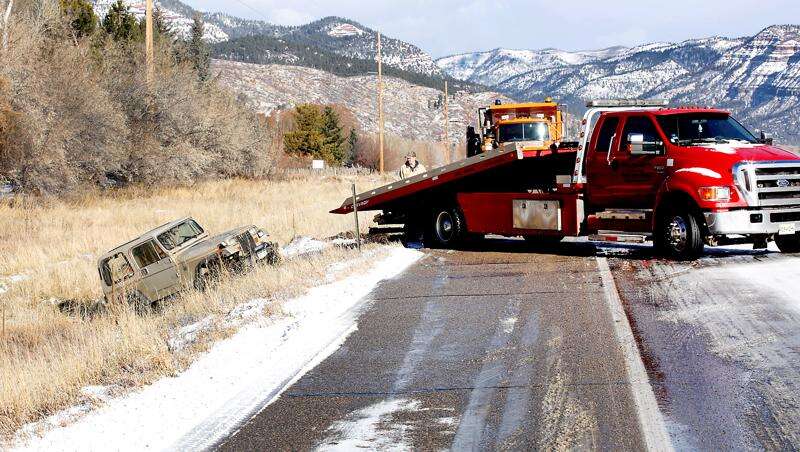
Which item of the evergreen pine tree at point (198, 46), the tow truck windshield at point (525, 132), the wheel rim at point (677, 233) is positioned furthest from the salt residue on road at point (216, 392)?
the evergreen pine tree at point (198, 46)

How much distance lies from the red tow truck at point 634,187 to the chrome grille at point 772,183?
0.05 ft

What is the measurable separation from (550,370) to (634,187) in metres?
7.81

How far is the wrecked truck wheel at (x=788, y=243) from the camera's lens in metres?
14.7

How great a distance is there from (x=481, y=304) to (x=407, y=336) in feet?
6.12

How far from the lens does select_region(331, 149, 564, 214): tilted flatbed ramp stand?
648 inches

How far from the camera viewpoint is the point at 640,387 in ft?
23.5

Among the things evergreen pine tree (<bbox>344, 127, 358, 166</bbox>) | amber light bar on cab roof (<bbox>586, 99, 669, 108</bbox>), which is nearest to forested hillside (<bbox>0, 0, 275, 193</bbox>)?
amber light bar on cab roof (<bbox>586, 99, 669, 108</bbox>)

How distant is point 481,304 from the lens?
36.6 feet

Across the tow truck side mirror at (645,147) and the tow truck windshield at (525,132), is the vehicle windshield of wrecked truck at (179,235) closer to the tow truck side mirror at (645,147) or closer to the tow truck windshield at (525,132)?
the tow truck side mirror at (645,147)

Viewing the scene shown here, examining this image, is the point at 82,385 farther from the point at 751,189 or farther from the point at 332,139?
the point at 332,139

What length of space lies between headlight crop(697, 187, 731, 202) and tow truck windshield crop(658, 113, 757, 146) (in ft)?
3.25

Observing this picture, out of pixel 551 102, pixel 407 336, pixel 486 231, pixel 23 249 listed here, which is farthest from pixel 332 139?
pixel 407 336

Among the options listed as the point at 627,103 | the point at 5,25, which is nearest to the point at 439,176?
the point at 627,103

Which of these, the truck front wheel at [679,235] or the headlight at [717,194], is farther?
the truck front wheel at [679,235]
